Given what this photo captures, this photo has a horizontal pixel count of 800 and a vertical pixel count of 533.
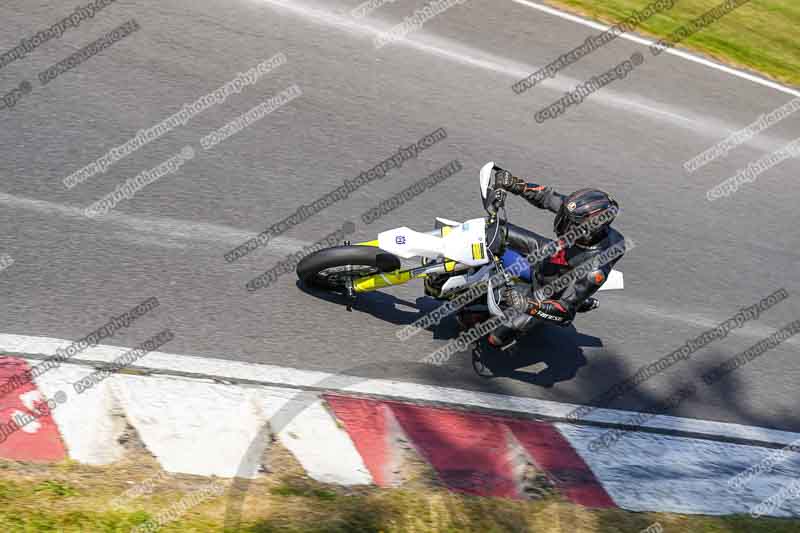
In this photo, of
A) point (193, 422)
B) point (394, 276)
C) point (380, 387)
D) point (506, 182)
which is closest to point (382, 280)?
point (394, 276)

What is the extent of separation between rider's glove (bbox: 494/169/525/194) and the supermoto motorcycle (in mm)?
47

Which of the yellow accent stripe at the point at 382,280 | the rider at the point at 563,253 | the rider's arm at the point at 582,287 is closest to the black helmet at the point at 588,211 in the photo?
the rider at the point at 563,253

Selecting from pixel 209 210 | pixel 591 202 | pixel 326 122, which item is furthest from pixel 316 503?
pixel 326 122

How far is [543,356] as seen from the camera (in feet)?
24.3

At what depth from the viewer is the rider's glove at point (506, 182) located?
6402 mm

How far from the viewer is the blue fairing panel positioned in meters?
6.62

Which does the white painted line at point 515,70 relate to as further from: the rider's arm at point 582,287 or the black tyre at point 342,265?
the rider's arm at point 582,287

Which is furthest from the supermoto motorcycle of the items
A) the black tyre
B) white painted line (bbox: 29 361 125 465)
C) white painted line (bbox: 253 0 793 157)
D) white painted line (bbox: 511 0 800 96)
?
white painted line (bbox: 511 0 800 96)

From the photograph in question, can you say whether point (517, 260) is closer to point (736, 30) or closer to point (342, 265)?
point (342, 265)

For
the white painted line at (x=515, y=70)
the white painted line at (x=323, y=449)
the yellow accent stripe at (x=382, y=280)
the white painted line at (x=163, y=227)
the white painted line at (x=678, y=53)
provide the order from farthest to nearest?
the white painted line at (x=678, y=53), the white painted line at (x=515, y=70), the white painted line at (x=163, y=227), the yellow accent stripe at (x=382, y=280), the white painted line at (x=323, y=449)

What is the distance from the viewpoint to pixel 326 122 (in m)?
9.05

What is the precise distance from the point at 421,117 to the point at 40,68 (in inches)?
155

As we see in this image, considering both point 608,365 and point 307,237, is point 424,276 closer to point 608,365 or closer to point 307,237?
point 307,237

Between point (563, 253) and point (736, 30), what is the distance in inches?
363
